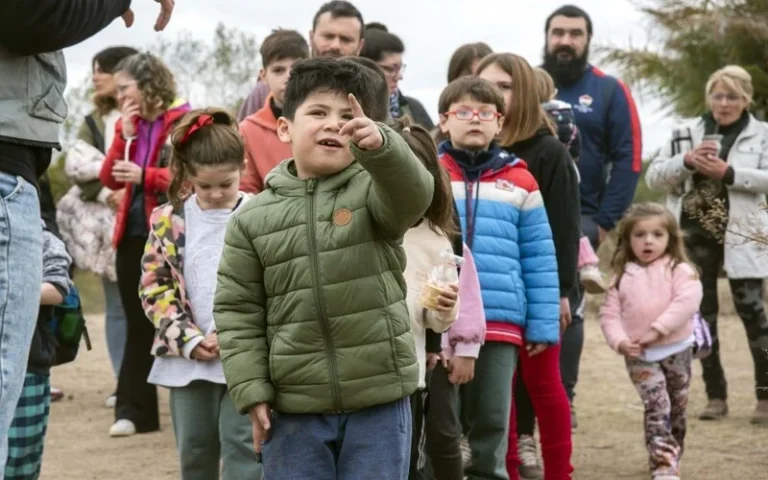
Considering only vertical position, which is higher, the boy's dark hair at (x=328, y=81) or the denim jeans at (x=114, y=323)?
the boy's dark hair at (x=328, y=81)

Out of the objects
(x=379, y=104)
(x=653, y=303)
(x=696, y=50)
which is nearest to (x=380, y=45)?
(x=653, y=303)

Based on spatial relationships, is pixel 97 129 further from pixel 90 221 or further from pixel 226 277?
pixel 226 277

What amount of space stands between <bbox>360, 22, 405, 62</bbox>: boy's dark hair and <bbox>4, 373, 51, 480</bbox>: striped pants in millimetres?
2819

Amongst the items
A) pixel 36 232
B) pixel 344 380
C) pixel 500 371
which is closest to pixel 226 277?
pixel 344 380

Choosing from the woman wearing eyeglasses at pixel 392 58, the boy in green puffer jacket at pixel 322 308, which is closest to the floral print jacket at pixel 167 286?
the boy in green puffer jacket at pixel 322 308

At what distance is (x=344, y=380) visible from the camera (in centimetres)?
416

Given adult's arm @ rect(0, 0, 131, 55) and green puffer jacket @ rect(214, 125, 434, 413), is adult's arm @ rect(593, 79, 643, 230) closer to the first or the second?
green puffer jacket @ rect(214, 125, 434, 413)

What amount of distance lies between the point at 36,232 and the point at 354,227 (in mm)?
904

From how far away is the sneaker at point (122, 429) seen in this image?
8.53 metres

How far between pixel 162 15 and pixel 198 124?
5.14 feet

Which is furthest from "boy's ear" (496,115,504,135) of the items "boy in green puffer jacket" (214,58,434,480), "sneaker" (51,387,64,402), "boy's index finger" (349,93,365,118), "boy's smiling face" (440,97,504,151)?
"sneaker" (51,387,64,402)

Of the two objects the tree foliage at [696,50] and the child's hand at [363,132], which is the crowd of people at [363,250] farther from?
the tree foliage at [696,50]

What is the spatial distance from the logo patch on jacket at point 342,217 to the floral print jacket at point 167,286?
142 cm

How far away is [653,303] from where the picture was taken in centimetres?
714
